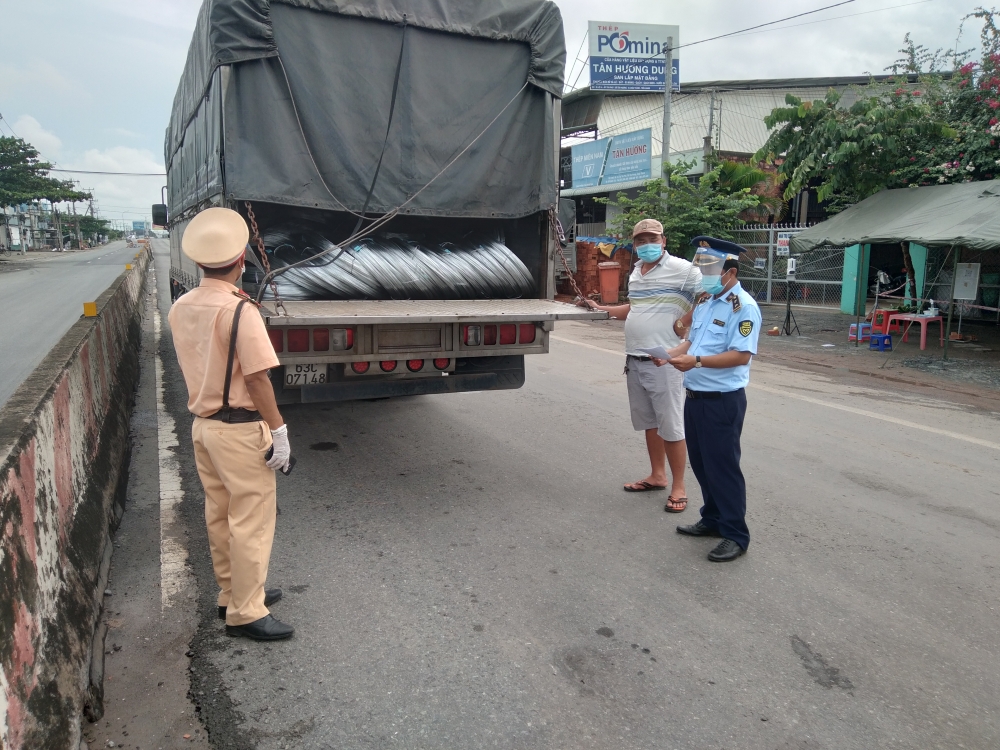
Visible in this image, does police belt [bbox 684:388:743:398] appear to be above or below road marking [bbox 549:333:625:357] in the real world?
above

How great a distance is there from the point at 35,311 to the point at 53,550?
1604 centimetres

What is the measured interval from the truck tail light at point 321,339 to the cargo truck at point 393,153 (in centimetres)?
1

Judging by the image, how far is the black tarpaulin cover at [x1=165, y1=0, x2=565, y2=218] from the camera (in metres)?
4.68

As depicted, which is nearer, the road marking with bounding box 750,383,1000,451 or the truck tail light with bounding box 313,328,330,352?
the truck tail light with bounding box 313,328,330,352

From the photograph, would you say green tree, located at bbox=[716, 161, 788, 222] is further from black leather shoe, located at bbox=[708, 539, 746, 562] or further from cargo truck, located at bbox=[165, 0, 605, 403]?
black leather shoe, located at bbox=[708, 539, 746, 562]

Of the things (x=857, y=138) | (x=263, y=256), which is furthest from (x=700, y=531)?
(x=857, y=138)

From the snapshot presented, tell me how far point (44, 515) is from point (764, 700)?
2821 millimetres

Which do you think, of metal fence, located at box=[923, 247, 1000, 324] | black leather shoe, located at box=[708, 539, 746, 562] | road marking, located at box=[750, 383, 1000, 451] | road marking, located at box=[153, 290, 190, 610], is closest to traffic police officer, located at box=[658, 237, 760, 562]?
black leather shoe, located at box=[708, 539, 746, 562]

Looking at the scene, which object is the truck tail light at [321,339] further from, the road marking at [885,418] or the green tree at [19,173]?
the green tree at [19,173]

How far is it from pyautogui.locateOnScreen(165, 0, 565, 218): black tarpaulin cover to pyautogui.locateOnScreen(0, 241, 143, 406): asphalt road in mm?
2715

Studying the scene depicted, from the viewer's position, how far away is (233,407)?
2.98 metres

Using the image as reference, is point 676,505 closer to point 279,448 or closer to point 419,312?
point 419,312

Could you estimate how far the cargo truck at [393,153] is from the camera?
15.0ft

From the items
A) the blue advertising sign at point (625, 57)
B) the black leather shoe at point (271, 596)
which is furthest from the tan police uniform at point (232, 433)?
the blue advertising sign at point (625, 57)
